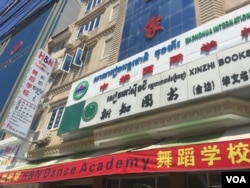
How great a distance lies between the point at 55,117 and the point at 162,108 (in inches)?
366

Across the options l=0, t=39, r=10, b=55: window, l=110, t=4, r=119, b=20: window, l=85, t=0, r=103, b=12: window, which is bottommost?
l=110, t=4, r=119, b=20: window

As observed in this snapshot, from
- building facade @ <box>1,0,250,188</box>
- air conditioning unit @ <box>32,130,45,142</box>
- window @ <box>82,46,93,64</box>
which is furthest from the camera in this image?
window @ <box>82,46,93,64</box>

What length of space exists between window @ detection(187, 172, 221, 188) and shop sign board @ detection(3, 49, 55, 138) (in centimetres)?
1010

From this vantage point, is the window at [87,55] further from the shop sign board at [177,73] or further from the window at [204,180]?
the window at [204,180]

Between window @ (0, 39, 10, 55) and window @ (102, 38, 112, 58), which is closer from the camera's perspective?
window @ (102, 38, 112, 58)

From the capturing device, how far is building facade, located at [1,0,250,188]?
23.4 ft

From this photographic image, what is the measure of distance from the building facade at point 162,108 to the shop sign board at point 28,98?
4.63 feet

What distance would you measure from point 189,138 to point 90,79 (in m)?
6.61

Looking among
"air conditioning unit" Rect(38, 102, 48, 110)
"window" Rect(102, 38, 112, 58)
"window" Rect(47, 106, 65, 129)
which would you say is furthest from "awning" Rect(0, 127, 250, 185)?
"air conditioning unit" Rect(38, 102, 48, 110)

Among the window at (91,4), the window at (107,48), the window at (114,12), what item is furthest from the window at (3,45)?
the window at (107,48)

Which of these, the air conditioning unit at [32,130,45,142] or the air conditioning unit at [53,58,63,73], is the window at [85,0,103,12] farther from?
the air conditioning unit at [32,130,45,142]

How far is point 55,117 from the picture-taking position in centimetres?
1623

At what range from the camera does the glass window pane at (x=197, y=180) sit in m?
7.86

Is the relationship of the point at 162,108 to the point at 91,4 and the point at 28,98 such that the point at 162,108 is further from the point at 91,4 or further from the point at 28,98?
the point at 91,4
